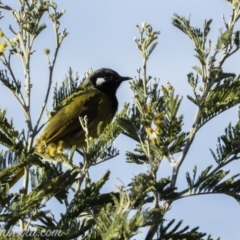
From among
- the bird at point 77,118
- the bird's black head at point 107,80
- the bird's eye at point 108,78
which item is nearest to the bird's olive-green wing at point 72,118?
the bird at point 77,118

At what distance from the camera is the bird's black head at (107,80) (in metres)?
7.10

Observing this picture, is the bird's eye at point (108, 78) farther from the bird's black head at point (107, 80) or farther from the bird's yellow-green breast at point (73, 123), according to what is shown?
the bird's yellow-green breast at point (73, 123)

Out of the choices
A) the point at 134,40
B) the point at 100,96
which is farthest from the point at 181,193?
the point at 100,96

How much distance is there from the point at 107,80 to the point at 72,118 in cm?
144

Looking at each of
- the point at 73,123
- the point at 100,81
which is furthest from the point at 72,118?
the point at 100,81

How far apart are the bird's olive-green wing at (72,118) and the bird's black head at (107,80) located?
0.79 metres

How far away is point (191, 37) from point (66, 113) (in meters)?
2.45

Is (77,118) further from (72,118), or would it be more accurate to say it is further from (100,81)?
(100,81)

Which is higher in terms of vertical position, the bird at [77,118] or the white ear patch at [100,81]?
the white ear patch at [100,81]

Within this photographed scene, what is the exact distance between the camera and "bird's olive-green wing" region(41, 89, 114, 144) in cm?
571

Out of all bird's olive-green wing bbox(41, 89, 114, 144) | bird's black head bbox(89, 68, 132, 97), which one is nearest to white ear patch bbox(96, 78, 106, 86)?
bird's black head bbox(89, 68, 132, 97)

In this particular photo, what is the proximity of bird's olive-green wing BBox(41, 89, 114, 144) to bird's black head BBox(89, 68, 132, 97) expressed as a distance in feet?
2.61

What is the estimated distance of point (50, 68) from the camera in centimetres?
381

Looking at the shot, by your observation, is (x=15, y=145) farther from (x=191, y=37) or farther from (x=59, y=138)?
(x=59, y=138)
